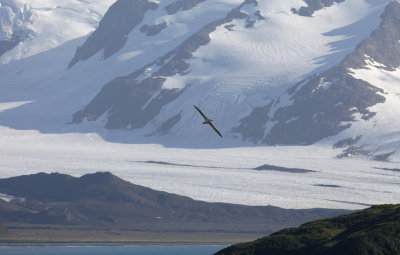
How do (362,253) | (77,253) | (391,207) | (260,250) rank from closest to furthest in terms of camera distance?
(362,253) < (260,250) < (391,207) < (77,253)

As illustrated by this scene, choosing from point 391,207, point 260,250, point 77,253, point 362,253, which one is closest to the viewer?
point 362,253

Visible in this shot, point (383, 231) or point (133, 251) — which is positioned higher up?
point (383, 231)

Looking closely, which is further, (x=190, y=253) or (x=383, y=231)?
(x=190, y=253)

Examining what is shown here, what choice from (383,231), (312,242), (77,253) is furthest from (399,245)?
(77,253)

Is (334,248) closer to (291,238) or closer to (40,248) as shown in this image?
(291,238)

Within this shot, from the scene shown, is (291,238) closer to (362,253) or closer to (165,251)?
(362,253)

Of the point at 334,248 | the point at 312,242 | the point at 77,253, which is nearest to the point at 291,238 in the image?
the point at 312,242
